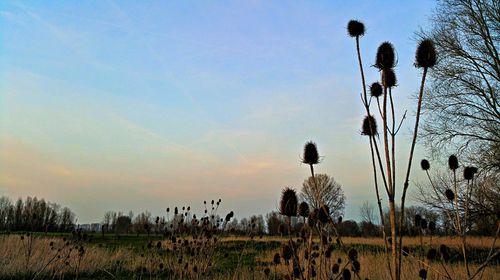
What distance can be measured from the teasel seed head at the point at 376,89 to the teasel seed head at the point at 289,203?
1.04m

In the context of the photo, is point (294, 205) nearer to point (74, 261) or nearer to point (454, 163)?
point (454, 163)

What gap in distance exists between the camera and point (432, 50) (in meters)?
2.32

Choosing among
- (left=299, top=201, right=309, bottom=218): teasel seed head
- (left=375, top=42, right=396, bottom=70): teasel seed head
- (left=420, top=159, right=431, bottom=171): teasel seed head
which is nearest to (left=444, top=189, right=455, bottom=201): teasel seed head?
(left=420, top=159, right=431, bottom=171): teasel seed head

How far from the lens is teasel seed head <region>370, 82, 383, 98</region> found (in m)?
2.82

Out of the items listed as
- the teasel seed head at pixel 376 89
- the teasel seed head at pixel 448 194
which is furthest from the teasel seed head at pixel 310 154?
the teasel seed head at pixel 448 194

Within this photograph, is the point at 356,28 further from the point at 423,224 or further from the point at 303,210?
the point at 423,224

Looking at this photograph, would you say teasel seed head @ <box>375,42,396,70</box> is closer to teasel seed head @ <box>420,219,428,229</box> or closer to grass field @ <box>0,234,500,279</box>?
teasel seed head @ <box>420,219,428,229</box>

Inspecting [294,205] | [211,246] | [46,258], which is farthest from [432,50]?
[46,258]

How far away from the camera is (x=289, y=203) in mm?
3055

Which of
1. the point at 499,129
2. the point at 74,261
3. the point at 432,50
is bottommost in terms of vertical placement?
the point at 74,261

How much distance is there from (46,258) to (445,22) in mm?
19776

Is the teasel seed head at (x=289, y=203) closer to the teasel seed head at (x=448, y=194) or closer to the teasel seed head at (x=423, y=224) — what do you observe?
the teasel seed head at (x=423, y=224)

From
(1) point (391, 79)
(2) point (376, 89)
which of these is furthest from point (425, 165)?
(1) point (391, 79)

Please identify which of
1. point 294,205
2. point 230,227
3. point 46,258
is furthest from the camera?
point 46,258
